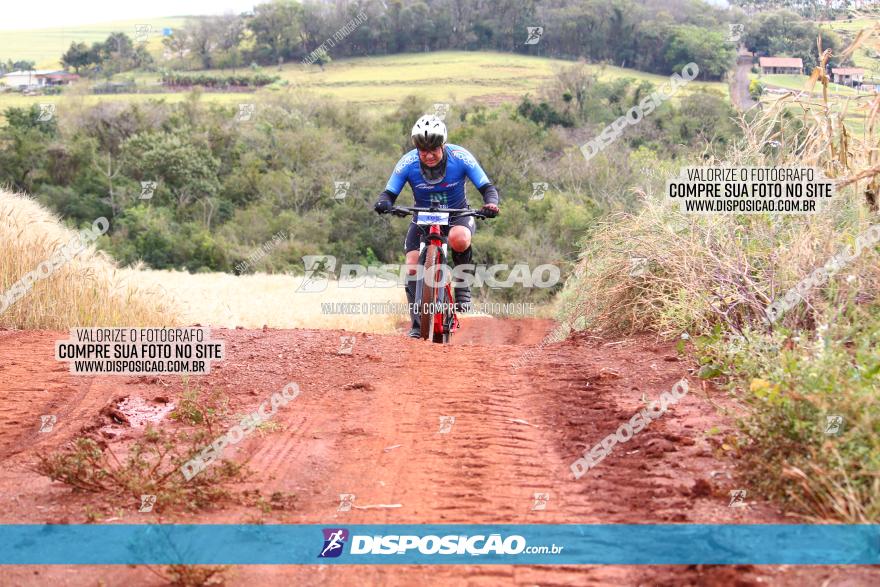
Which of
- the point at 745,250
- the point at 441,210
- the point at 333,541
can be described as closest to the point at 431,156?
the point at 441,210

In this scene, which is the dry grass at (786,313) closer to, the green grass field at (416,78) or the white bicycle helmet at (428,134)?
the white bicycle helmet at (428,134)

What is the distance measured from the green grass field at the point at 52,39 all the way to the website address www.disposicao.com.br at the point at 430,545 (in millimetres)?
90318

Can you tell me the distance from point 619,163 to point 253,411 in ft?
125

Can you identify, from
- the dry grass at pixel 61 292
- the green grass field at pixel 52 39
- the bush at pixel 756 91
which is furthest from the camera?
the green grass field at pixel 52 39

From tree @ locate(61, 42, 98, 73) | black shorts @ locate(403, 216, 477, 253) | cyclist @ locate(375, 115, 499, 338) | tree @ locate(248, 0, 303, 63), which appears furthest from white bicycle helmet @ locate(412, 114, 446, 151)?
tree @ locate(61, 42, 98, 73)

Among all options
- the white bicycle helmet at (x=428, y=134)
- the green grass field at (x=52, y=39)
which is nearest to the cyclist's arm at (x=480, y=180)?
the white bicycle helmet at (x=428, y=134)

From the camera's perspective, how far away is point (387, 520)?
516cm

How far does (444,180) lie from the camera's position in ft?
36.6

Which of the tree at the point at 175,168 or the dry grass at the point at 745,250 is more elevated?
the dry grass at the point at 745,250

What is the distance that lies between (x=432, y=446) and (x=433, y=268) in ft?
13.6

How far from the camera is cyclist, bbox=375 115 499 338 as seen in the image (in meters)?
10.8

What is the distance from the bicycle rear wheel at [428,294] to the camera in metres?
10.5

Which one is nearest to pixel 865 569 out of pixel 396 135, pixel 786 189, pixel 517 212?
pixel 786 189

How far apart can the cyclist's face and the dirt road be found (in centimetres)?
218
